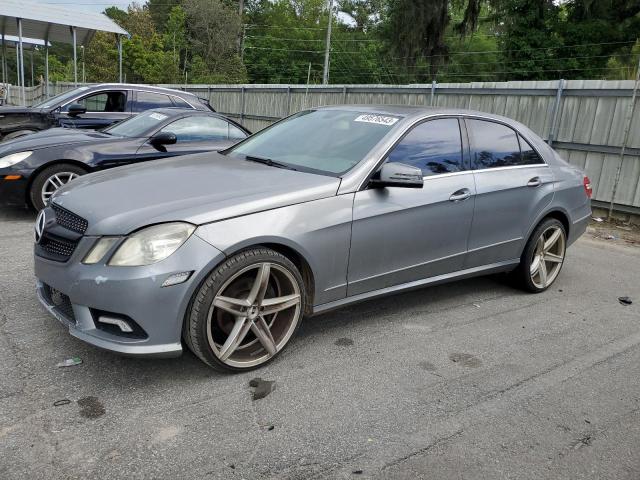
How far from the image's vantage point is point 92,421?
8.75 feet

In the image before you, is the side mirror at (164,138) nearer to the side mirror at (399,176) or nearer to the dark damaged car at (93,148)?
the dark damaged car at (93,148)

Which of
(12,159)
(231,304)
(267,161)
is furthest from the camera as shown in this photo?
(12,159)

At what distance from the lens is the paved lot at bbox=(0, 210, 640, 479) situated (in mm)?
2473

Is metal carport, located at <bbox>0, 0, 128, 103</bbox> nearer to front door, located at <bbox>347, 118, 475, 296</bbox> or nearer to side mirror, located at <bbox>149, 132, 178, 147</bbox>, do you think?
side mirror, located at <bbox>149, 132, 178, 147</bbox>

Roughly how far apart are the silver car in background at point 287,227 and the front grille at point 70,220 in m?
0.01

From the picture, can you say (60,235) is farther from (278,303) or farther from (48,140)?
(48,140)

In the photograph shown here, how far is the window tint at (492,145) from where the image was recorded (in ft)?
14.4

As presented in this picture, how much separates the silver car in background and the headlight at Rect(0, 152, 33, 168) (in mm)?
2930

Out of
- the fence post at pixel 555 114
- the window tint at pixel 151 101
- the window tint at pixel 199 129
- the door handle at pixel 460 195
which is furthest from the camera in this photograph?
the window tint at pixel 151 101

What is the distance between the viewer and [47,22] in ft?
63.8

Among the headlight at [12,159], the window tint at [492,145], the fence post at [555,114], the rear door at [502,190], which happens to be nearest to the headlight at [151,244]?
the rear door at [502,190]

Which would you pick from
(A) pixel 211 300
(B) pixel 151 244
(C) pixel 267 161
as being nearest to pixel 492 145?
(C) pixel 267 161

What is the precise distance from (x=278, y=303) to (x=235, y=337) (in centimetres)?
32

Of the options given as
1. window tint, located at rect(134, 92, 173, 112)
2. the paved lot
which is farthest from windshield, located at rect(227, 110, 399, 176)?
window tint, located at rect(134, 92, 173, 112)
